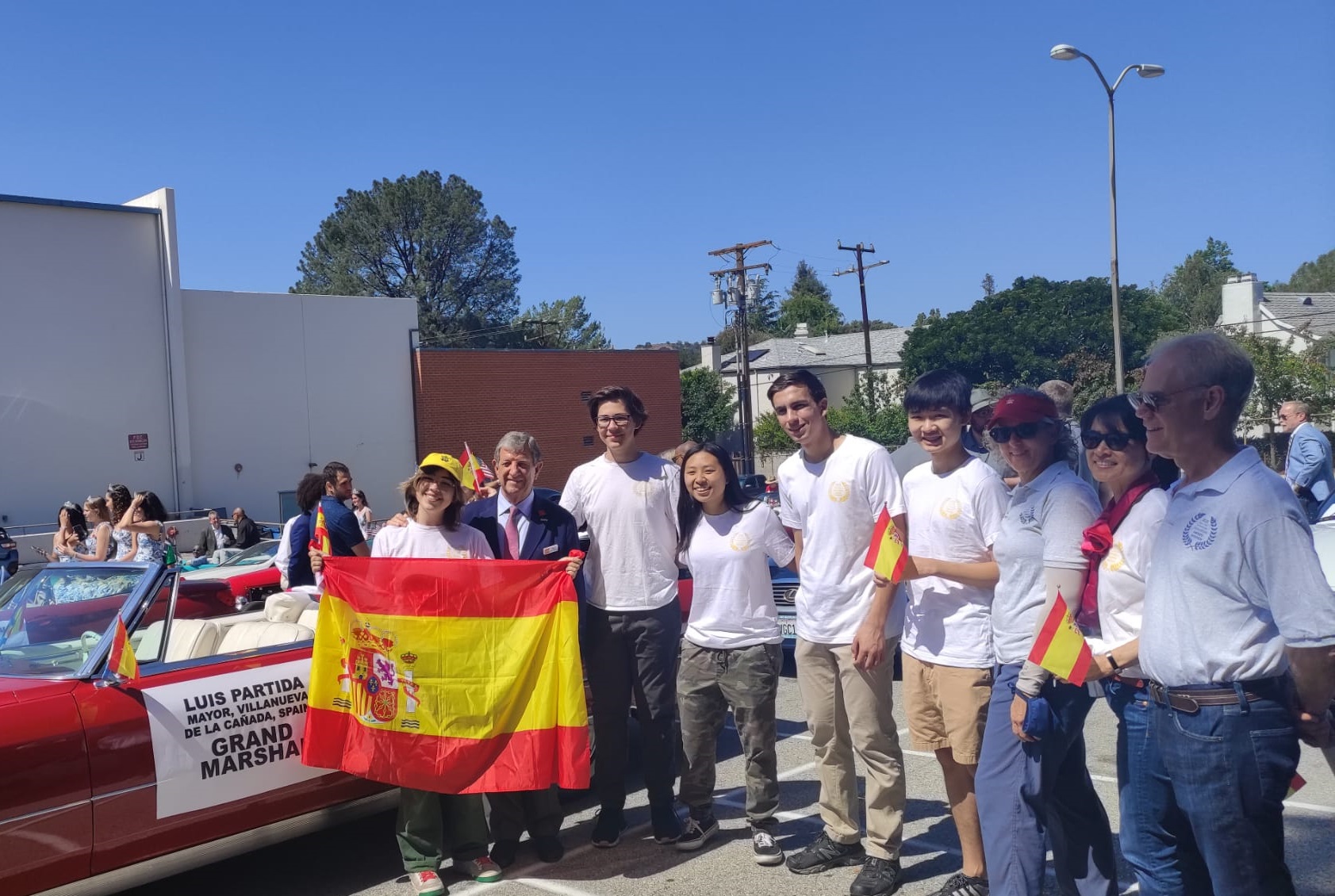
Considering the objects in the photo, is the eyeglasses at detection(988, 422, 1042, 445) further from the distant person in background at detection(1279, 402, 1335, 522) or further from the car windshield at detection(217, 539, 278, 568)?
the car windshield at detection(217, 539, 278, 568)

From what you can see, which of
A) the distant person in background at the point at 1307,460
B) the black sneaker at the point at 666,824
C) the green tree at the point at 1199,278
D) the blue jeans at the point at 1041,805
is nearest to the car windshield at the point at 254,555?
the black sneaker at the point at 666,824

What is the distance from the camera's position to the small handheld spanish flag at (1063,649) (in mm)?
3363

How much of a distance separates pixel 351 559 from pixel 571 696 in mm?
1164

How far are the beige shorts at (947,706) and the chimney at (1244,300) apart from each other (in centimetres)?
5551

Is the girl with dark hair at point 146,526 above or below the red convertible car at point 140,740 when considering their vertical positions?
above

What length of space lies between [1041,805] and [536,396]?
1329 inches

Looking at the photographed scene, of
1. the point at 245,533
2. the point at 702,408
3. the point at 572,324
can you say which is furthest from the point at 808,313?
the point at 245,533

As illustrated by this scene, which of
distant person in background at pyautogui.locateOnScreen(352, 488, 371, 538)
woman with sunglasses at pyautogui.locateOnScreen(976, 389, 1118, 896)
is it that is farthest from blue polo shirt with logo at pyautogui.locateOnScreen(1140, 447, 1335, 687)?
distant person in background at pyautogui.locateOnScreen(352, 488, 371, 538)

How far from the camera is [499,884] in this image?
16.1ft

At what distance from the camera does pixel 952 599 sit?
4.34m

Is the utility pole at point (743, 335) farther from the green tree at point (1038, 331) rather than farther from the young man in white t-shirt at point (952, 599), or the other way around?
the young man in white t-shirt at point (952, 599)

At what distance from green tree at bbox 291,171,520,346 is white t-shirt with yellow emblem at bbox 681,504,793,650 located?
6257cm

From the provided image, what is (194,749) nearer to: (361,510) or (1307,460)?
(361,510)

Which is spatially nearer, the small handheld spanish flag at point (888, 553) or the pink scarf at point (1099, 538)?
the pink scarf at point (1099, 538)
